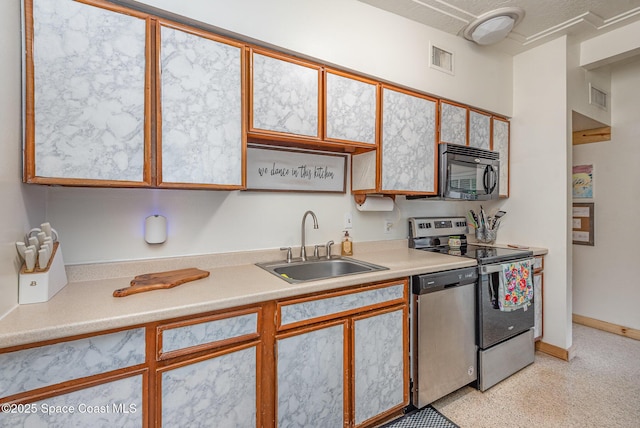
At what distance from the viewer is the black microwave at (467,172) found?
235 centimetres

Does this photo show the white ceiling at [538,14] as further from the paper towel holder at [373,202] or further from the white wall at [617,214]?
the paper towel holder at [373,202]

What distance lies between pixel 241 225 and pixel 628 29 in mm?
3435

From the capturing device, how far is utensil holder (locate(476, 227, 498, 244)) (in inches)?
116

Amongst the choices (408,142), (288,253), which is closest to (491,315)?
(408,142)

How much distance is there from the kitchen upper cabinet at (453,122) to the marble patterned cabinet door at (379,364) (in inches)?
58.0

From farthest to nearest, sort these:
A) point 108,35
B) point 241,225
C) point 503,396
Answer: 1. point 503,396
2. point 241,225
3. point 108,35

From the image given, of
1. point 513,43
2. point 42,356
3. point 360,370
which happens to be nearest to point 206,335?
point 42,356

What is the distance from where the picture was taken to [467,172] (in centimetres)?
248

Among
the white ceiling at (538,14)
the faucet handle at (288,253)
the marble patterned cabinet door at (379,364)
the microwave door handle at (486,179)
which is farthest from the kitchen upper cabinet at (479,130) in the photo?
the faucet handle at (288,253)

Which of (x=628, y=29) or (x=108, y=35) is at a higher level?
(x=628, y=29)

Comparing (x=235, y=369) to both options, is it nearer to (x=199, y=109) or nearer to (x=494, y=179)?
(x=199, y=109)

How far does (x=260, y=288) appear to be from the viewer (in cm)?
137

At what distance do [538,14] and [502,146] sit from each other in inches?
41.5

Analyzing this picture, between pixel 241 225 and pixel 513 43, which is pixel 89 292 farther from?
pixel 513 43
